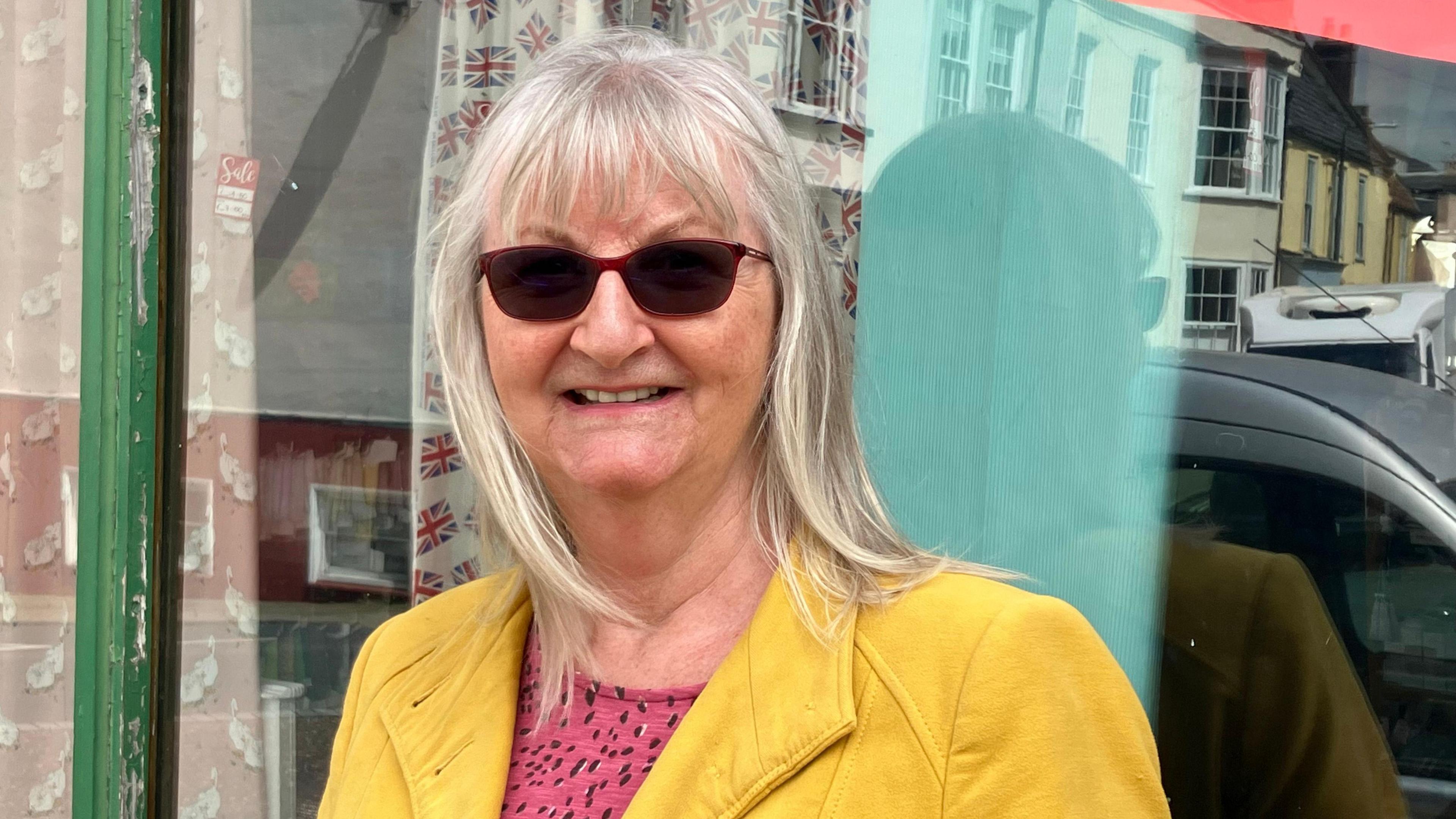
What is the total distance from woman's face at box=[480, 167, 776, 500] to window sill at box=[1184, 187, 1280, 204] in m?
0.78

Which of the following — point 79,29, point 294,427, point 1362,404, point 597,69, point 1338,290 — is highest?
point 79,29

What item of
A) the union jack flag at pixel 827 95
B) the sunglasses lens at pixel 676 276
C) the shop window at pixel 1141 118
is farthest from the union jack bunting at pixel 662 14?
the sunglasses lens at pixel 676 276

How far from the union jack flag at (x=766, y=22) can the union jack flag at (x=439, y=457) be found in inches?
41.2

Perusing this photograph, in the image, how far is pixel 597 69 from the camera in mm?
1562

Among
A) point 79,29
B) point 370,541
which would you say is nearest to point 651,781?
point 370,541

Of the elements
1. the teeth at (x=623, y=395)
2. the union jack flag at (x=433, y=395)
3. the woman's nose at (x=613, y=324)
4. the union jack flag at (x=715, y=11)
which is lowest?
the union jack flag at (x=433, y=395)

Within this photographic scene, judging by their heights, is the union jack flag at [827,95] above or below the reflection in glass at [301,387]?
above

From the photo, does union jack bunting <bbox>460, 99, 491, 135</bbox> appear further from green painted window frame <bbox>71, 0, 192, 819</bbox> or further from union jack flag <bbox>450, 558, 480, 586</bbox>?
union jack flag <bbox>450, 558, 480, 586</bbox>

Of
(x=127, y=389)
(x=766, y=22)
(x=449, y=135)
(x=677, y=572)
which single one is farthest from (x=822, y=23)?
(x=127, y=389)

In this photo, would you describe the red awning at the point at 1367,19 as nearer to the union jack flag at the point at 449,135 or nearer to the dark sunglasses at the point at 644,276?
the dark sunglasses at the point at 644,276

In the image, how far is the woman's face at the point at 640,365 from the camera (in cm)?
149

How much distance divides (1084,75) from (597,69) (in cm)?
89

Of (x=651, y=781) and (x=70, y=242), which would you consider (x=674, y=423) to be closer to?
(x=651, y=781)

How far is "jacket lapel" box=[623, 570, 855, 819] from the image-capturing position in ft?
4.42
